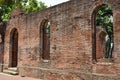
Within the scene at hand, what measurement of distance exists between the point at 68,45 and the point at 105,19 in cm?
1465

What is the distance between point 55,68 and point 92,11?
159 inches

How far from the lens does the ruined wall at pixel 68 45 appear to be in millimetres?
10332

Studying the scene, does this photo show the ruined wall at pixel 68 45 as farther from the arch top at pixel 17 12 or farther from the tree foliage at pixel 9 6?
the tree foliage at pixel 9 6

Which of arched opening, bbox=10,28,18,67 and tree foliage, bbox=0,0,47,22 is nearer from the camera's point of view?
arched opening, bbox=10,28,18,67

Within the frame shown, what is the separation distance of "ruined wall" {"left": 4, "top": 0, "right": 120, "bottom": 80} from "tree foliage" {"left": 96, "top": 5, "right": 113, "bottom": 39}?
10653 mm

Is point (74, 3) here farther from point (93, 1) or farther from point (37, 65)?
point (37, 65)

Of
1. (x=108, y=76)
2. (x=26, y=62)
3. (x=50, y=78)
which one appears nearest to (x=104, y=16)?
(x=26, y=62)

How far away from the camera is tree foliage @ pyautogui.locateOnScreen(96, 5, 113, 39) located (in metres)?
24.4

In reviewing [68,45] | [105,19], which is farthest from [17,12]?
[105,19]

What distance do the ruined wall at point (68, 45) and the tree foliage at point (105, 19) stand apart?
35.0 ft

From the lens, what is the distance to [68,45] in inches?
482

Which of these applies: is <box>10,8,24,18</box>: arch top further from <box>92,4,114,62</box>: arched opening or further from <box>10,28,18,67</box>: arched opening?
<box>92,4,114,62</box>: arched opening

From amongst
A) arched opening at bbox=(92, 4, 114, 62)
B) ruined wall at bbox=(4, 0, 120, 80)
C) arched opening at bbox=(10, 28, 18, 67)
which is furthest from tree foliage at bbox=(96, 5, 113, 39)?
ruined wall at bbox=(4, 0, 120, 80)

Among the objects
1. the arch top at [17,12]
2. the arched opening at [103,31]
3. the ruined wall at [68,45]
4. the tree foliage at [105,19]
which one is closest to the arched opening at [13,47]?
the arch top at [17,12]
